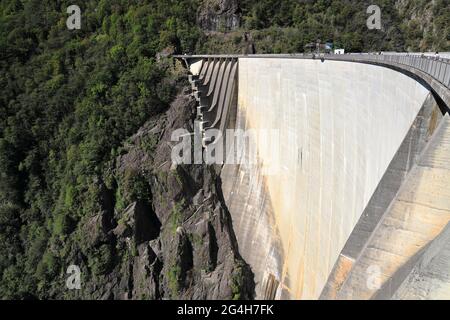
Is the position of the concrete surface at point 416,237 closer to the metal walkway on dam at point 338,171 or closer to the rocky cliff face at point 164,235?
the metal walkway on dam at point 338,171

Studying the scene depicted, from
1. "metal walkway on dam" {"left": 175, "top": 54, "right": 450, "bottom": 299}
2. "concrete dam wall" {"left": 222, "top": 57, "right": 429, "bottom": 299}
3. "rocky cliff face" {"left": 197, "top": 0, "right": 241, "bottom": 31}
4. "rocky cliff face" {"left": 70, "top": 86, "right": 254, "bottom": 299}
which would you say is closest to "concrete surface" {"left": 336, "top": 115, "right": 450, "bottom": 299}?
"metal walkway on dam" {"left": 175, "top": 54, "right": 450, "bottom": 299}

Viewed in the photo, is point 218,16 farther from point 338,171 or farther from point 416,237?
point 416,237

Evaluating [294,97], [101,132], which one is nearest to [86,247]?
[101,132]

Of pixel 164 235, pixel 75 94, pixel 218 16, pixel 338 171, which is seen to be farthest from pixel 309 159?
pixel 218 16

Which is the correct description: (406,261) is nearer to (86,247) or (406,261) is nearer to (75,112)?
(86,247)

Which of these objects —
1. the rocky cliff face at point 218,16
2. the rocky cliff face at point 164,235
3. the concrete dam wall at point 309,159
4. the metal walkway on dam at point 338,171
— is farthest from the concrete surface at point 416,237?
the rocky cliff face at point 218,16

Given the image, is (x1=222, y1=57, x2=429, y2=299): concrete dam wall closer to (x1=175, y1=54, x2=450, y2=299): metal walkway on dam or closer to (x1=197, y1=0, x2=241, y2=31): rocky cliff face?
(x1=175, y1=54, x2=450, y2=299): metal walkway on dam
